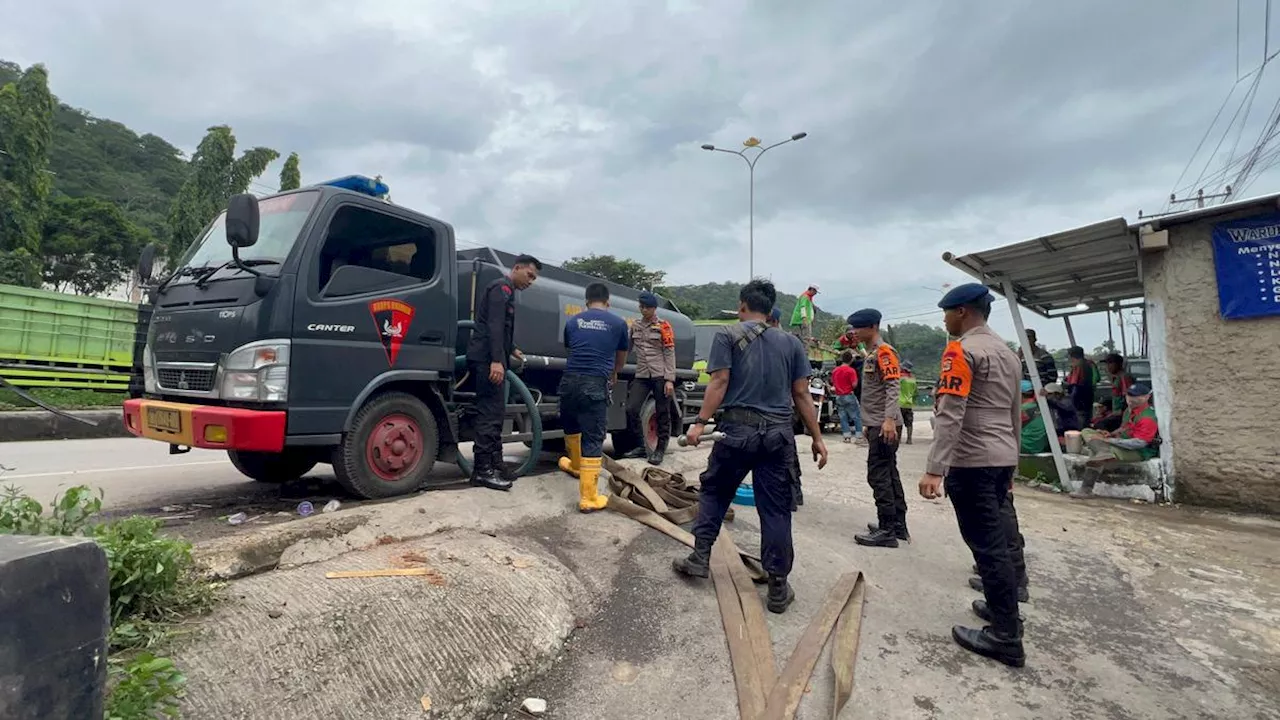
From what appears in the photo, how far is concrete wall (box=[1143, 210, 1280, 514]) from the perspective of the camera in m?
6.02

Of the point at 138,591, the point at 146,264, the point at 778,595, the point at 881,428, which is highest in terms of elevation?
the point at 146,264

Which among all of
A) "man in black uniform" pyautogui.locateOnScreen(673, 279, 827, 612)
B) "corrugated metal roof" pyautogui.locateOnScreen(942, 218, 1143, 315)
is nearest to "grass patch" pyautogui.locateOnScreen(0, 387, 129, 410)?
"man in black uniform" pyautogui.locateOnScreen(673, 279, 827, 612)

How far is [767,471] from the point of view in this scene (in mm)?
3396

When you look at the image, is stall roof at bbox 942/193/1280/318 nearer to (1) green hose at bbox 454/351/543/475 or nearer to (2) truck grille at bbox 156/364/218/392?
(1) green hose at bbox 454/351/543/475

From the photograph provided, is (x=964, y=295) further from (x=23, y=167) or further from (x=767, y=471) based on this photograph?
(x=23, y=167)

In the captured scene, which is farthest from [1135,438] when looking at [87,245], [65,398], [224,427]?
[87,245]

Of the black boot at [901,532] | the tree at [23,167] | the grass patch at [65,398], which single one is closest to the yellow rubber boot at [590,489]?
the black boot at [901,532]

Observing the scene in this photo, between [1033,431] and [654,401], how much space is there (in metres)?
4.75

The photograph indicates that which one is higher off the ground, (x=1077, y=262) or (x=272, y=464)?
(x=1077, y=262)

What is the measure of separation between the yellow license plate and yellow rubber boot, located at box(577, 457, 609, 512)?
98.6 inches

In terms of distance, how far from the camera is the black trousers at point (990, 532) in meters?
2.96

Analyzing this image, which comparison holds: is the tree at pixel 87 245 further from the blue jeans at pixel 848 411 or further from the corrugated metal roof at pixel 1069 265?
the corrugated metal roof at pixel 1069 265

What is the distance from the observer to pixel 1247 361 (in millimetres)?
6129

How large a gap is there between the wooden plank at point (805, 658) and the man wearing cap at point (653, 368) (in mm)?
3362
